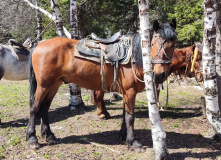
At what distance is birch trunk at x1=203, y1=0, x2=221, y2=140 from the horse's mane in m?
0.81

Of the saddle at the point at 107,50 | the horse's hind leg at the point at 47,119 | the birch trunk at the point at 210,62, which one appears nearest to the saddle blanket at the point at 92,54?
the saddle at the point at 107,50

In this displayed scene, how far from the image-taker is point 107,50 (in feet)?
14.1

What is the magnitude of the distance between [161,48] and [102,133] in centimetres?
257

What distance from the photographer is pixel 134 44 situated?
4223mm

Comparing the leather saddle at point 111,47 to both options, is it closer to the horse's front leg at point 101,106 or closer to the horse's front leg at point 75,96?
the horse's front leg at point 101,106

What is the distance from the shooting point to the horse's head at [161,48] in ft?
12.1

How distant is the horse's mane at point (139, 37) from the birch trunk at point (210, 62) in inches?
32.1

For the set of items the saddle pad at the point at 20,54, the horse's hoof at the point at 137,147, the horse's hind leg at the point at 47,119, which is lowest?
the horse's hoof at the point at 137,147

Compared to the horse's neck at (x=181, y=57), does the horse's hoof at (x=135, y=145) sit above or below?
below

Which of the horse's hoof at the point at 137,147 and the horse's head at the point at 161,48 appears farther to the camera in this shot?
the horse's hoof at the point at 137,147

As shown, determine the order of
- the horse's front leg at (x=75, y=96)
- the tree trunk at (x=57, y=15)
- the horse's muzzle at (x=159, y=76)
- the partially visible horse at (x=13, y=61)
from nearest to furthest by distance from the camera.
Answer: the horse's muzzle at (x=159, y=76), the partially visible horse at (x=13, y=61), the tree trunk at (x=57, y=15), the horse's front leg at (x=75, y=96)

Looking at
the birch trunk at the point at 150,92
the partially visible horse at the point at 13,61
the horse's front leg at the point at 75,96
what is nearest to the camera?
the birch trunk at the point at 150,92

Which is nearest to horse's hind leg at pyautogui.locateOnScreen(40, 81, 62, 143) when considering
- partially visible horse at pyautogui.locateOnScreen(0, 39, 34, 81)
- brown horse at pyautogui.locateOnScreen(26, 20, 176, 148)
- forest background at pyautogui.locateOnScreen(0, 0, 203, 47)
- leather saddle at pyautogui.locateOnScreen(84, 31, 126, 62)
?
brown horse at pyautogui.locateOnScreen(26, 20, 176, 148)

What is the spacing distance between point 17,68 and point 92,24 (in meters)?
8.10
